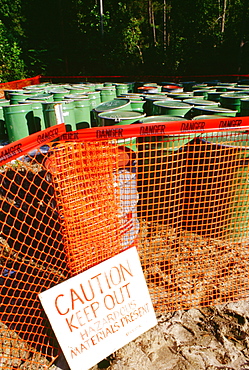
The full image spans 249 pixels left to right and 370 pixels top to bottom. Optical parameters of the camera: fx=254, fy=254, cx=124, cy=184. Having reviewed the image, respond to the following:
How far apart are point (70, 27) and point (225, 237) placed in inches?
1099

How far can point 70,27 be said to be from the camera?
25344 mm

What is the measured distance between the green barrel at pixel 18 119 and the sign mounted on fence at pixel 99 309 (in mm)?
7027

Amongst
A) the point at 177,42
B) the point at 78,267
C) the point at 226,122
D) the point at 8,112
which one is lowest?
the point at 78,267

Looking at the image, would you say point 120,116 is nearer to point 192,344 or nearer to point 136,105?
point 136,105

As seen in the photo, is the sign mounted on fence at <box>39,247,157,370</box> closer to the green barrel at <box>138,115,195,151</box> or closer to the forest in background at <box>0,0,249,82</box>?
the green barrel at <box>138,115,195,151</box>

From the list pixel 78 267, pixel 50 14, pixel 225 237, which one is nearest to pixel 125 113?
pixel 225 237

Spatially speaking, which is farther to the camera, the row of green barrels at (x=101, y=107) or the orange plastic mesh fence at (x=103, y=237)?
the row of green barrels at (x=101, y=107)

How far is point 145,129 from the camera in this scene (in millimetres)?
2203

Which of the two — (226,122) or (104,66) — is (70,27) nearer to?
(104,66)

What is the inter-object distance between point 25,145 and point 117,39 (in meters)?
23.6

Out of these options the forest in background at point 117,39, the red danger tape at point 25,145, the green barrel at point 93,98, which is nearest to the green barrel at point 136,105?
the green barrel at point 93,98

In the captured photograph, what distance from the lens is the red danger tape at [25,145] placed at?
1.76 m

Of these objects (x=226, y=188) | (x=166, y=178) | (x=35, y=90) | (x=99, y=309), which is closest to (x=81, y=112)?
(x=35, y=90)

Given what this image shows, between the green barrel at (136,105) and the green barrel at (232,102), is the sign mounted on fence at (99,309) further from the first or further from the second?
the green barrel at (232,102)
